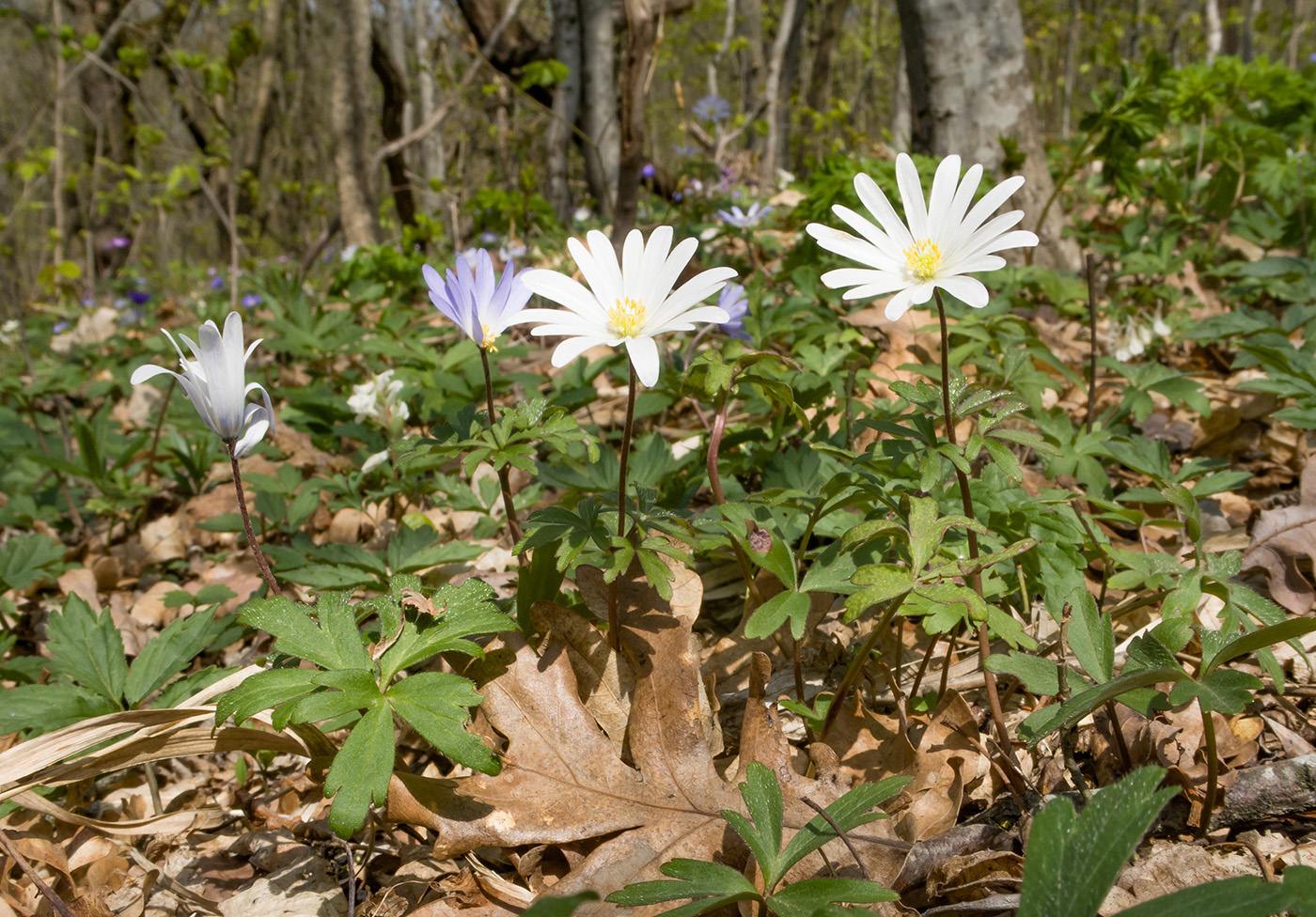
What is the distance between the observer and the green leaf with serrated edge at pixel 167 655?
1.74 metres

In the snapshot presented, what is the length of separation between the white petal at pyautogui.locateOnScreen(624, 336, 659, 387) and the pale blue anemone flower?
1.13 feet

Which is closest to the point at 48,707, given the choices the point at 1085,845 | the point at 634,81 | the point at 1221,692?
the point at 1085,845

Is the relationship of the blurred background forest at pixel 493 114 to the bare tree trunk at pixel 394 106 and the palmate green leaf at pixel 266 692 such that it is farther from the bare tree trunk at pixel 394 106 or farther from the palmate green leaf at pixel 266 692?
the palmate green leaf at pixel 266 692

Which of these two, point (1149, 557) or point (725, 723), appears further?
point (725, 723)

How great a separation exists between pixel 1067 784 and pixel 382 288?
3.84 metres

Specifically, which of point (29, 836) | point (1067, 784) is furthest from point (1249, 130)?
point (29, 836)

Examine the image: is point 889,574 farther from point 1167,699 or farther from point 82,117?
point 82,117

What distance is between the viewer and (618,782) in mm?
1425

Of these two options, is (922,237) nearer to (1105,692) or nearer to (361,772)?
(1105,692)

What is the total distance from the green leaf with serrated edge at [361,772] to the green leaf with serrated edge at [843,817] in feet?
1.88

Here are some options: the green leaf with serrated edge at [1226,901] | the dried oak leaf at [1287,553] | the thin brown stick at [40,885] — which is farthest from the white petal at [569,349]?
the dried oak leaf at [1287,553]

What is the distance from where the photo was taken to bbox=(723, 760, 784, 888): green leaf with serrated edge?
113cm

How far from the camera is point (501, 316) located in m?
1.56

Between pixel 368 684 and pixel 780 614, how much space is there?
70 cm
